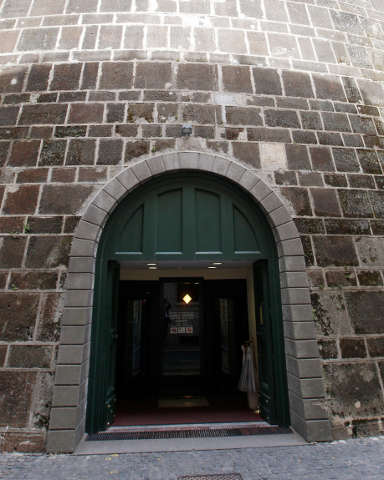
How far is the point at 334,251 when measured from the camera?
396 centimetres

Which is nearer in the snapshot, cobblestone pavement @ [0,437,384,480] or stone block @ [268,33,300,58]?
cobblestone pavement @ [0,437,384,480]

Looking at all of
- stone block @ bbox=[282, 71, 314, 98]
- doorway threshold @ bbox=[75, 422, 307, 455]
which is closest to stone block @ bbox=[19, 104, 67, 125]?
stone block @ bbox=[282, 71, 314, 98]

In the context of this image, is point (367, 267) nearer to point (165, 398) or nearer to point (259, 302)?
point (259, 302)

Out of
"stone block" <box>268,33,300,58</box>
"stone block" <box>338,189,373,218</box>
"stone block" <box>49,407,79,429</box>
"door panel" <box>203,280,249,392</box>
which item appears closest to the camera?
"stone block" <box>49,407,79,429</box>

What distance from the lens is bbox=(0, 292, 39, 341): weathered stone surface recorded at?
3.43m

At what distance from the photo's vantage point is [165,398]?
5777mm

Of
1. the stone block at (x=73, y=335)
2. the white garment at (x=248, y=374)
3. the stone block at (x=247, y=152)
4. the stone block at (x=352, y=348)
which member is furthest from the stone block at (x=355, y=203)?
the stone block at (x=73, y=335)

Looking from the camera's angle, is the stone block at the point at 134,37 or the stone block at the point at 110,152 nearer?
the stone block at the point at 110,152

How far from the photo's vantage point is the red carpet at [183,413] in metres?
4.20

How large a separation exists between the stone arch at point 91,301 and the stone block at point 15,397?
0.34m

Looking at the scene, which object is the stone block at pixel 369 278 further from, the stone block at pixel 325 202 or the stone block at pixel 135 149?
the stone block at pixel 135 149

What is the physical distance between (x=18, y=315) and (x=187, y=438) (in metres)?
2.70

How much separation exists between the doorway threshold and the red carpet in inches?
14.6

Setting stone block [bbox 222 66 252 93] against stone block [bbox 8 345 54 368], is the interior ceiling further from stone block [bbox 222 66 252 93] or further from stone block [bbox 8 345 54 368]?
stone block [bbox 222 66 252 93]
